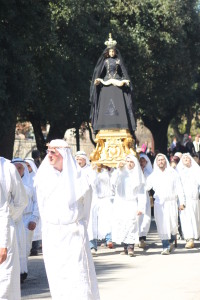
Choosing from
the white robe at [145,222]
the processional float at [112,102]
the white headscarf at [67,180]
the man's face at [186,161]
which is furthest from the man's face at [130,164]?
the white headscarf at [67,180]

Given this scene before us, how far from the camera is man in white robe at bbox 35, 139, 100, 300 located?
9.80m

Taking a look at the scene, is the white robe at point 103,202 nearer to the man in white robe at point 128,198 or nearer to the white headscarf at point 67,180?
the man in white robe at point 128,198

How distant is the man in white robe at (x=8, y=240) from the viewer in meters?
9.28

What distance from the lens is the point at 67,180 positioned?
9953 mm

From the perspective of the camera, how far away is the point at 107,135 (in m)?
25.7

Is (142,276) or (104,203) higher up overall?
(104,203)

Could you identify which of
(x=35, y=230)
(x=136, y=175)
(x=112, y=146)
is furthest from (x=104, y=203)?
(x=112, y=146)

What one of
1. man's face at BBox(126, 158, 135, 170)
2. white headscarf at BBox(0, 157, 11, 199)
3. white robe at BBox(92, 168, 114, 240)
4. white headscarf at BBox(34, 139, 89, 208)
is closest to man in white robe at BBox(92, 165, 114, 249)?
white robe at BBox(92, 168, 114, 240)

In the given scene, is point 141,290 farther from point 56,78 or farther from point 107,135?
point 56,78

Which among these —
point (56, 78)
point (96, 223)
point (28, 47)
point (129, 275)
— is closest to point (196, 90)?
point (56, 78)

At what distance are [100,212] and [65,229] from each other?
10.1 meters

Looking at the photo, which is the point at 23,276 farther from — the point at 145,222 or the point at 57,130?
the point at 57,130

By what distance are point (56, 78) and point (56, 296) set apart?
25.3m

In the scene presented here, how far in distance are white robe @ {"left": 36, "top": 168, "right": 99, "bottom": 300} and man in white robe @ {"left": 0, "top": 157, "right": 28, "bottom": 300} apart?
35cm
